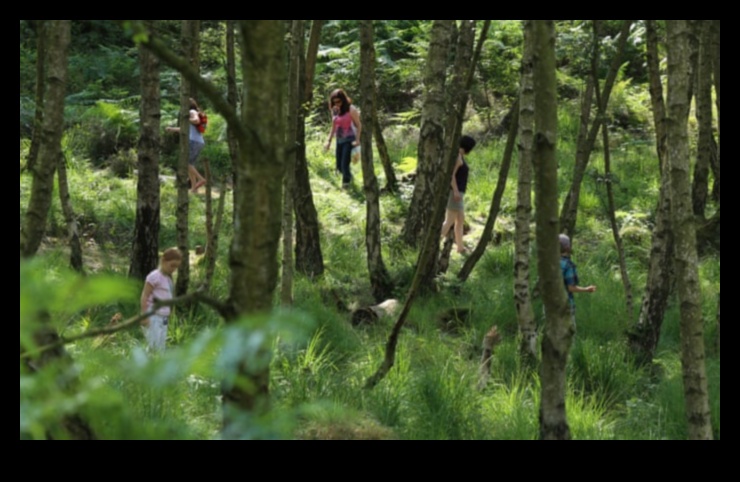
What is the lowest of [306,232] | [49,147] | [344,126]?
[306,232]

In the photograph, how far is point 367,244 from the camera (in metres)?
11.8

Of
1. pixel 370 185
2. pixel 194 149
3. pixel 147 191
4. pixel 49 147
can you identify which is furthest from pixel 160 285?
pixel 194 149

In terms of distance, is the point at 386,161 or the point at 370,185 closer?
the point at 370,185

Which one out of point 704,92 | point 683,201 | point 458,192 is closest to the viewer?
point 683,201

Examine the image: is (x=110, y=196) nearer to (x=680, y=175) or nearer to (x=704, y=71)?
(x=704, y=71)

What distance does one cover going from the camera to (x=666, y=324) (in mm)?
11016

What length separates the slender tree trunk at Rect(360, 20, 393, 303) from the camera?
10.7 metres

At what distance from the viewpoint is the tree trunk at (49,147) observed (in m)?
4.11

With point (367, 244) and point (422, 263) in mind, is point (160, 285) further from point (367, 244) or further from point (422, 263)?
point (367, 244)

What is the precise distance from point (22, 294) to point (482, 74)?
15.9 m

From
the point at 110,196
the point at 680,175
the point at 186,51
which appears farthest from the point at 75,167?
the point at 680,175

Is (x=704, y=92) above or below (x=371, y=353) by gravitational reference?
above

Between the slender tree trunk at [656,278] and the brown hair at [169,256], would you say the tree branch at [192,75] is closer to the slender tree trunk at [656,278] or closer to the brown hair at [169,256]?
the brown hair at [169,256]

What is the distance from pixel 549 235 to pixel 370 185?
23.5ft
